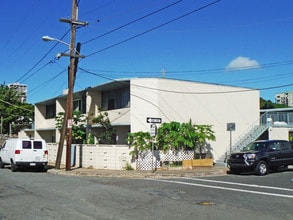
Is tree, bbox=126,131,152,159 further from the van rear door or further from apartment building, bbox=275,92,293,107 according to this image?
apartment building, bbox=275,92,293,107

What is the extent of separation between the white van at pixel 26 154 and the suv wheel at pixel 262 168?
41.5ft

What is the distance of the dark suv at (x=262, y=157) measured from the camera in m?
20.3

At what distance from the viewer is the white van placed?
23875mm

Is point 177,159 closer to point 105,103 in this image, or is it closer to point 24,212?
point 105,103

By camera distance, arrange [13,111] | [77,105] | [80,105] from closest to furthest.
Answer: [80,105]
[77,105]
[13,111]

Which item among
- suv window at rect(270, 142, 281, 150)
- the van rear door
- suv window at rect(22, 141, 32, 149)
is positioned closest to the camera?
suv window at rect(270, 142, 281, 150)

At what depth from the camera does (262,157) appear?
67.3ft

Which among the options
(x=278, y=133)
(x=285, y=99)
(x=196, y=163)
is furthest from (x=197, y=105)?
(x=285, y=99)

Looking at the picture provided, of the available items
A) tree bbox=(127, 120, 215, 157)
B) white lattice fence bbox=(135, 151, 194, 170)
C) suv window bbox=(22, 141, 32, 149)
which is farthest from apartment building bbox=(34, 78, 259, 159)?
suv window bbox=(22, 141, 32, 149)

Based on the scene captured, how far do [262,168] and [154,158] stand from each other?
6272 millimetres

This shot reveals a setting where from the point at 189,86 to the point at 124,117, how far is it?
497 cm

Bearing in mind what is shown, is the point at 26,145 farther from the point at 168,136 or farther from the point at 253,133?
the point at 253,133

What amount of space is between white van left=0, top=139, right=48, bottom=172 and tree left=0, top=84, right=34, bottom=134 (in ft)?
114

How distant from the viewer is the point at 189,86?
88.2ft
